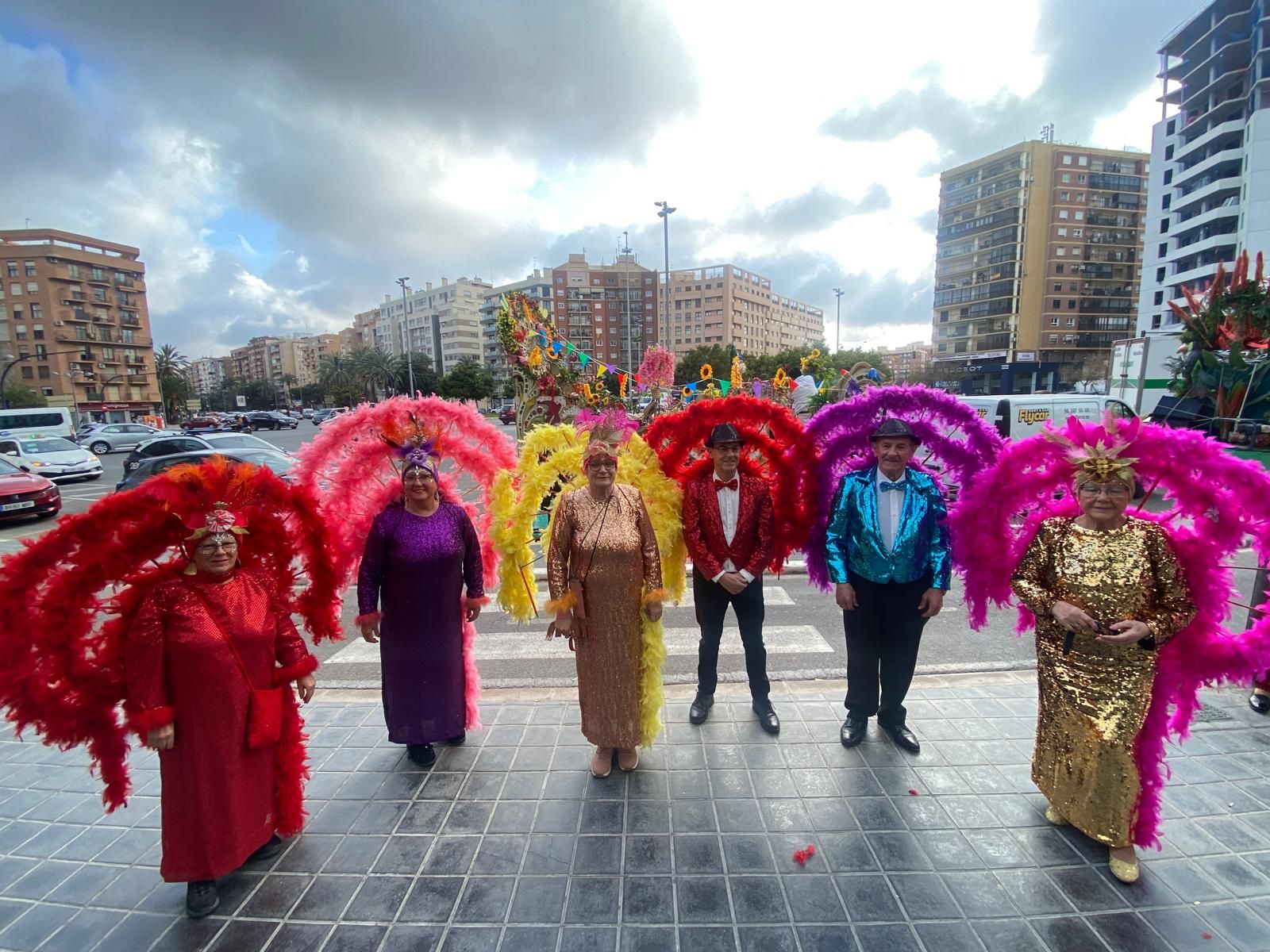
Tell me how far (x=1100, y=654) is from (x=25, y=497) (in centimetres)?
1575

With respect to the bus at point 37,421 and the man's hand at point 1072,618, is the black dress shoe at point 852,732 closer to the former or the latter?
the man's hand at point 1072,618

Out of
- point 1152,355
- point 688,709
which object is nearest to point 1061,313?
point 1152,355

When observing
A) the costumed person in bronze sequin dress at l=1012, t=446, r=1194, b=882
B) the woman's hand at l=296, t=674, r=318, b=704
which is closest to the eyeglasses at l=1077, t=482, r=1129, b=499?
the costumed person in bronze sequin dress at l=1012, t=446, r=1194, b=882

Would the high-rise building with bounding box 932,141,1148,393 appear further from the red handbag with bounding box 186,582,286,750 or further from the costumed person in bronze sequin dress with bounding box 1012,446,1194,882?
the red handbag with bounding box 186,582,286,750

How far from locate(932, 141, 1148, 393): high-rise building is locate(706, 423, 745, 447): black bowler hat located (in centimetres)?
Result: 6262

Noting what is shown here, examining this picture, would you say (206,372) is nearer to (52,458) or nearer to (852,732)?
(52,458)

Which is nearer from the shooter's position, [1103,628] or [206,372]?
[1103,628]

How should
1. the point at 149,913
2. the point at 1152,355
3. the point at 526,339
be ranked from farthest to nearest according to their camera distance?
the point at 1152,355, the point at 526,339, the point at 149,913

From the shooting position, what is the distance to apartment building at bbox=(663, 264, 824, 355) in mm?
89875

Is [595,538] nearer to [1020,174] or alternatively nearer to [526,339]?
[526,339]

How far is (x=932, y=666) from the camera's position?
4840 millimetres

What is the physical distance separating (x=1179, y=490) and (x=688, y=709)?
307cm

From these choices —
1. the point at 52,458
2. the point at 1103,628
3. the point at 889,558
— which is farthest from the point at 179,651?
the point at 52,458

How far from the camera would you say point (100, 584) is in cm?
234
